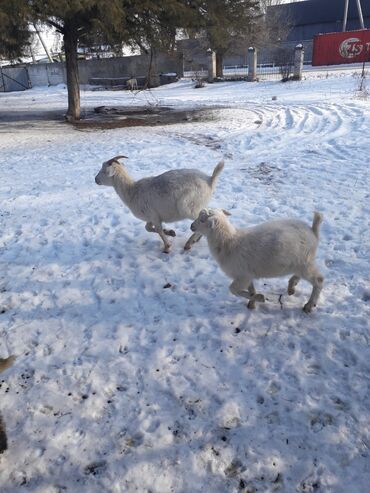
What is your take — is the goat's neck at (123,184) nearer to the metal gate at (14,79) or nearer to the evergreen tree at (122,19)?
the evergreen tree at (122,19)

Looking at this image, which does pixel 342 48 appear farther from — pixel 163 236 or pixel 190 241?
pixel 163 236

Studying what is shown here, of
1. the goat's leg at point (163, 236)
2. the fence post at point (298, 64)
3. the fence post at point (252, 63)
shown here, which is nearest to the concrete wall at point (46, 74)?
the fence post at point (252, 63)

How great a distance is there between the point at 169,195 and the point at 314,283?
6.86ft

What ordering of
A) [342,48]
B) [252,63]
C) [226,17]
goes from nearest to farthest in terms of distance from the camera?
1. [226,17]
2. [252,63]
3. [342,48]

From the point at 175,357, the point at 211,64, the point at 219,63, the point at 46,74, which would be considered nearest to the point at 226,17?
the point at 175,357

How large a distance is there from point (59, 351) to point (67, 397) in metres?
0.56

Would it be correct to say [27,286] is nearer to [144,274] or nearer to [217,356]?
[144,274]

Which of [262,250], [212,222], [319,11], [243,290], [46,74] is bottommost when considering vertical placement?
[243,290]

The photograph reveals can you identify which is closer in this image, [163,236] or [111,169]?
[163,236]

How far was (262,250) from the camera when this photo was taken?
134 inches

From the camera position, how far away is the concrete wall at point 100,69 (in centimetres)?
3328

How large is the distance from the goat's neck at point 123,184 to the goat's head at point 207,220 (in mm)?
1661

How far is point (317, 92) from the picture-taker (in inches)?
714

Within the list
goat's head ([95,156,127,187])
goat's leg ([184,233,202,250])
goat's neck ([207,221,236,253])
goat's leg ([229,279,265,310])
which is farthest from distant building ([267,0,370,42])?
goat's leg ([229,279,265,310])
